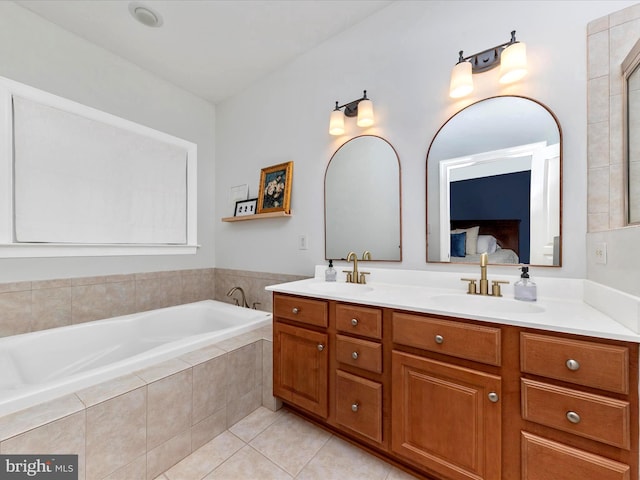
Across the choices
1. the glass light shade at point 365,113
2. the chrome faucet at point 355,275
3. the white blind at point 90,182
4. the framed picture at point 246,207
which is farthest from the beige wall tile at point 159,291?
the glass light shade at point 365,113

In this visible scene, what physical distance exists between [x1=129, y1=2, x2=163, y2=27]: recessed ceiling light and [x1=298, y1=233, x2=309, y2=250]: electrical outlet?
1849 mm

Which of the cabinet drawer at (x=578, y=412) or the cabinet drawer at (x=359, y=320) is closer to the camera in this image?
the cabinet drawer at (x=578, y=412)

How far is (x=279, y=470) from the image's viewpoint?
1.27 metres

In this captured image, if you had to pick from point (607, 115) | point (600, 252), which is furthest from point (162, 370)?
point (607, 115)

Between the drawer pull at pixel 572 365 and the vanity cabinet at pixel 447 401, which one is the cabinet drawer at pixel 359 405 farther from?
the drawer pull at pixel 572 365

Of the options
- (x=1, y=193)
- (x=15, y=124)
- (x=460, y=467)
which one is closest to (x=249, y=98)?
(x=15, y=124)

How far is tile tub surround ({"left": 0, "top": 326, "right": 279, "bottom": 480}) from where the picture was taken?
98 centimetres

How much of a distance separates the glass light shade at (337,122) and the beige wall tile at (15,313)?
7.76 ft

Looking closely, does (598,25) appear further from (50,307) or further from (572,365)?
(50,307)

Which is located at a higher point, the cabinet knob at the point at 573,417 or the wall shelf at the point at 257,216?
the wall shelf at the point at 257,216

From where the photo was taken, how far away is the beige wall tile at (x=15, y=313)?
165cm

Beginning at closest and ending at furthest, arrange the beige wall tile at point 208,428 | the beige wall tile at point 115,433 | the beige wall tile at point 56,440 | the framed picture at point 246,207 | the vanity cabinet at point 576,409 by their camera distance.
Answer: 1. the vanity cabinet at point 576,409
2. the beige wall tile at point 56,440
3. the beige wall tile at point 115,433
4. the beige wall tile at point 208,428
5. the framed picture at point 246,207

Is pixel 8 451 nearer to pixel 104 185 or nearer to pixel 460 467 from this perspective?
pixel 460 467

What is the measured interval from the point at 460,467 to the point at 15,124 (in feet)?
10.1
